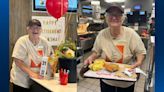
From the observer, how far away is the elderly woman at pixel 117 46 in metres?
2.33

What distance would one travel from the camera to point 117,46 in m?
2.45

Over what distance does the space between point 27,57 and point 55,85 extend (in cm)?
66

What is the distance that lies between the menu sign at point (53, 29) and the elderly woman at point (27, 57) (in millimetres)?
1025

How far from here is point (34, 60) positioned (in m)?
3.47

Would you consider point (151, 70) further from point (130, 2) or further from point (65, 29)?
point (65, 29)

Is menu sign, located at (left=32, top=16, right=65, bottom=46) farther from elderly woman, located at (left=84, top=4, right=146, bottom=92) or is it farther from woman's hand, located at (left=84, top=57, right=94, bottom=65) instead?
elderly woman, located at (left=84, top=4, right=146, bottom=92)

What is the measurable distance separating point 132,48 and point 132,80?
0.29 metres

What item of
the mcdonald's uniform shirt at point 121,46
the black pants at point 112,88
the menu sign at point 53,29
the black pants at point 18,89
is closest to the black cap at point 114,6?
the mcdonald's uniform shirt at point 121,46

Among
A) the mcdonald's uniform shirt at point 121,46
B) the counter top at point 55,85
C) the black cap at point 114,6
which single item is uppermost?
the black cap at point 114,6

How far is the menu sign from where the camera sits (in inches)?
179

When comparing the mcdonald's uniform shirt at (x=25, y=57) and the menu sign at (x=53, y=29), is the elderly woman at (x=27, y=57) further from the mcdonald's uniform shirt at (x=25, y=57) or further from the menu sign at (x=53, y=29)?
the menu sign at (x=53, y=29)

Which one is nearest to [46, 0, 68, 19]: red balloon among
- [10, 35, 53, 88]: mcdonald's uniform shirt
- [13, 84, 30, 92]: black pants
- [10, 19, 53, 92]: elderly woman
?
[10, 19, 53, 92]: elderly woman
